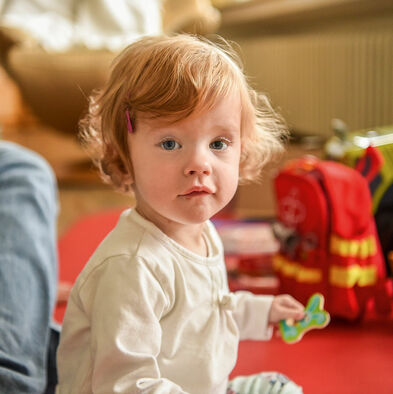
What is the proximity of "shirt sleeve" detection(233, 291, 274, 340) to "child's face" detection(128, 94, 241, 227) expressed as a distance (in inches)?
6.6

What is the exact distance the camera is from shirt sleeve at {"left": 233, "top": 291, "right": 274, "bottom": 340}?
73cm

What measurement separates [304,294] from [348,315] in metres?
0.08

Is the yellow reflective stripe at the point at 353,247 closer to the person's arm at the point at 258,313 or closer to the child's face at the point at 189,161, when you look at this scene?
the person's arm at the point at 258,313

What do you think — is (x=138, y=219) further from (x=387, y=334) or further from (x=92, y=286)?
(x=387, y=334)

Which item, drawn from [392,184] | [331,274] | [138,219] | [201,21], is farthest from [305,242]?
[201,21]

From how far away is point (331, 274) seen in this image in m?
Answer: 1.01

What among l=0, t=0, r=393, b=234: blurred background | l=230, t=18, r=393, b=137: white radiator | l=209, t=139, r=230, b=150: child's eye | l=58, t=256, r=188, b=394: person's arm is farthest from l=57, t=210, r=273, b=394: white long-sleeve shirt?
l=0, t=0, r=393, b=234: blurred background

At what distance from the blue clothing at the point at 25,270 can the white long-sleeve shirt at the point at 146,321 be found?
0.13 metres

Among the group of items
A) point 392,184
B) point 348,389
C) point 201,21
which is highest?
point 201,21

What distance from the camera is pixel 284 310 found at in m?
0.72

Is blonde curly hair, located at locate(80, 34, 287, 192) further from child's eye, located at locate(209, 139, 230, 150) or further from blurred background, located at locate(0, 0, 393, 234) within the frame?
blurred background, located at locate(0, 0, 393, 234)

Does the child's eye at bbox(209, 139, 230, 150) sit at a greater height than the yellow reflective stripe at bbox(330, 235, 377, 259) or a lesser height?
greater

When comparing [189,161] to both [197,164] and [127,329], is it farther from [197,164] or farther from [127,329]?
[127,329]

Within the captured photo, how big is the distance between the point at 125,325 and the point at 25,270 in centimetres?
32
